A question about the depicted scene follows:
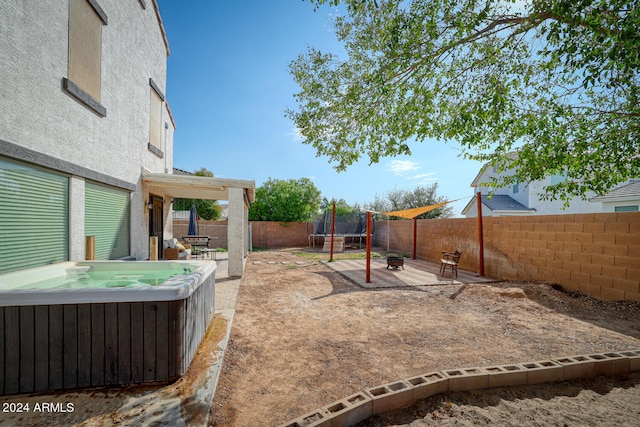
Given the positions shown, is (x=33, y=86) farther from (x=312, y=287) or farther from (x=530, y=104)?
(x=530, y=104)

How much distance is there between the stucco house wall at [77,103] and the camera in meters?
3.13

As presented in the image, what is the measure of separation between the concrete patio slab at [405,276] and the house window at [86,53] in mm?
6562

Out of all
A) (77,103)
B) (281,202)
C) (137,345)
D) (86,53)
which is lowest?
(137,345)

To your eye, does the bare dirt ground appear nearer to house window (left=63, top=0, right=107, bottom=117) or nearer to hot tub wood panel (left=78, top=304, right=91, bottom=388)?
hot tub wood panel (left=78, top=304, right=91, bottom=388)

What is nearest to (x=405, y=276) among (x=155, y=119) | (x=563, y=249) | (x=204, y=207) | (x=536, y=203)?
(x=563, y=249)

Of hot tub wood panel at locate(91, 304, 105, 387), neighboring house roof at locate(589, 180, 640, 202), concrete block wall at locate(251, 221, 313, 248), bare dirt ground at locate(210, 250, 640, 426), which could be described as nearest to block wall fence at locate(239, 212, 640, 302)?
bare dirt ground at locate(210, 250, 640, 426)

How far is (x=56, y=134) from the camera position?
3.81 m

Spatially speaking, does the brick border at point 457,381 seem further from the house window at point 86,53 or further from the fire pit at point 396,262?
the fire pit at point 396,262

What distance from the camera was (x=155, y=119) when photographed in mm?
8078

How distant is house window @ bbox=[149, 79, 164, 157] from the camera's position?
7672mm

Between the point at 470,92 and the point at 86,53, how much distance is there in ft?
22.1

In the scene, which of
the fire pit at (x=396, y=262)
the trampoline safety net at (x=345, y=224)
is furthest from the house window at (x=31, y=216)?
the trampoline safety net at (x=345, y=224)

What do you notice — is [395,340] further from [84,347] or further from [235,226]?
[235,226]

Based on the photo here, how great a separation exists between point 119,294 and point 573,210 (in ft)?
65.7
